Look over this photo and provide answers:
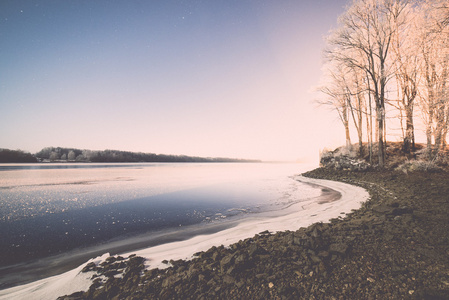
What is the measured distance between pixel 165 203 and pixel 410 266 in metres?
9.47

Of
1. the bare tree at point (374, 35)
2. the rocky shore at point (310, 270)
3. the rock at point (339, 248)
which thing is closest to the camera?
the rocky shore at point (310, 270)

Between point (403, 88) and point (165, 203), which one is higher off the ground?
point (403, 88)

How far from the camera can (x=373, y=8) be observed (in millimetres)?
14547

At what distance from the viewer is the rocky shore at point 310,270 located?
2.34 metres

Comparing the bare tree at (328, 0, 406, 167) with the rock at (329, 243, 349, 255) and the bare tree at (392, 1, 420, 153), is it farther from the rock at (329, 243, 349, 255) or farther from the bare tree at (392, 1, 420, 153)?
the rock at (329, 243, 349, 255)

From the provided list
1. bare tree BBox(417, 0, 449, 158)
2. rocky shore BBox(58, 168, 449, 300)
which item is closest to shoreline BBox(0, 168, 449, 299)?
rocky shore BBox(58, 168, 449, 300)

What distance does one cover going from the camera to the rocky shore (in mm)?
2342

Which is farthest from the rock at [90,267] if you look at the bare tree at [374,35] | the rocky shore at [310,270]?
the bare tree at [374,35]

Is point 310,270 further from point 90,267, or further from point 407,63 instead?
point 407,63

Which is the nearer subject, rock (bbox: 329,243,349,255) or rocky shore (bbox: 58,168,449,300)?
rocky shore (bbox: 58,168,449,300)

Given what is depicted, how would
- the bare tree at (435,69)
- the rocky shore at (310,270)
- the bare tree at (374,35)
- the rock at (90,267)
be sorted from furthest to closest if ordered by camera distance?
1. the bare tree at (374,35)
2. the bare tree at (435,69)
3. the rock at (90,267)
4. the rocky shore at (310,270)

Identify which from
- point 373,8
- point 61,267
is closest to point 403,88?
point 373,8

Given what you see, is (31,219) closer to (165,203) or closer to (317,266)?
(165,203)

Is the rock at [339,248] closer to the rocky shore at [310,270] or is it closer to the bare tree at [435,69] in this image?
the rocky shore at [310,270]
